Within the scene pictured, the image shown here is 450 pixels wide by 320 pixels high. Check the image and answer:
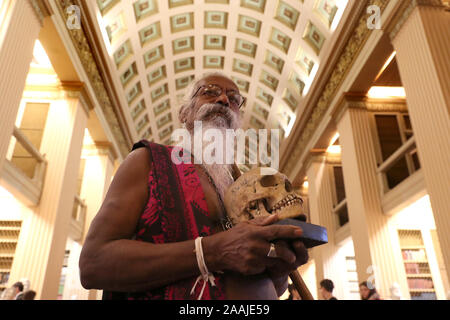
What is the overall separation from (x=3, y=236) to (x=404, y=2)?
1074 cm

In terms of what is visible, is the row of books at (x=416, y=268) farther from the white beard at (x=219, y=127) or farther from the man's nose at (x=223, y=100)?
the man's nose at (x=223, y=100)

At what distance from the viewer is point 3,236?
29.0 feet

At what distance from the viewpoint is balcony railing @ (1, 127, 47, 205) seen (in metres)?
7.76

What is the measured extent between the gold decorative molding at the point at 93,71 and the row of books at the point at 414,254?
34.7ft

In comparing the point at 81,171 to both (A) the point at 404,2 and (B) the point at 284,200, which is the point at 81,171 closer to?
(A) the point at 404,2

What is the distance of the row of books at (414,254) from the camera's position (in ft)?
31.3

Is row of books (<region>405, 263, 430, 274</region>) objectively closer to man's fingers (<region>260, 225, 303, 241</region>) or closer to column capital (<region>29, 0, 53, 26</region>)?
man's fingers (<region>260, 225, 303, 241</region>)

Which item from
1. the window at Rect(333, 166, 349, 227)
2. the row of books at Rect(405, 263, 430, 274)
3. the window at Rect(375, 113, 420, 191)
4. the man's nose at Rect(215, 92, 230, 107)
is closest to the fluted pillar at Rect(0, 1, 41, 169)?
the man's nose at Rect(215, 92, 230, 107)

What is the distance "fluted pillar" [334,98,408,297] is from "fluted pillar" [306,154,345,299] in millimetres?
2852

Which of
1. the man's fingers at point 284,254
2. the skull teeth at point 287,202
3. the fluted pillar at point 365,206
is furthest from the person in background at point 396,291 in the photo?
the man's fingers at point 284,254

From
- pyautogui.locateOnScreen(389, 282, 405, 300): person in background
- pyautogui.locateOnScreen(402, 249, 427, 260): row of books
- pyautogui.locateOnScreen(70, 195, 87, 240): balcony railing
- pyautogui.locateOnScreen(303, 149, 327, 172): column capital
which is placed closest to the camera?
pyautogui.locateOnScreen(389, 282, 405, 300): person in background

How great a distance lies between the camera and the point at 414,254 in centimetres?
959

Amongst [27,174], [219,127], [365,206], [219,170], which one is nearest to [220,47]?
[365,206]

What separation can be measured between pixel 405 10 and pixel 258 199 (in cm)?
834
